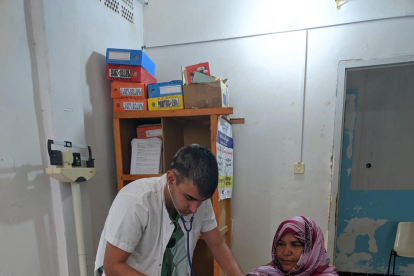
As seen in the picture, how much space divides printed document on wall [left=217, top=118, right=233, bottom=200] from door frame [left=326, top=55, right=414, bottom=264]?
2.68 feet

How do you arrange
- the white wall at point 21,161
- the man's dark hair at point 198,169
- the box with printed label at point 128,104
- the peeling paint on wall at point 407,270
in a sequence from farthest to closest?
the peeling paint on wall at point 407,270, the box with printed label at point 128,104, the white wall at point 21,161, the man's dark hair at point 198,169

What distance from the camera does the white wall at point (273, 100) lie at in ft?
5.19

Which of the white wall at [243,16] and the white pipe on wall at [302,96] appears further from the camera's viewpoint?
the white pipe on wall at [302,96]

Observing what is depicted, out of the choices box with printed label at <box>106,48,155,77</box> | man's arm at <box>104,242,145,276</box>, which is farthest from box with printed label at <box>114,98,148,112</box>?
man's arm at <box>104,242,145,276</box>

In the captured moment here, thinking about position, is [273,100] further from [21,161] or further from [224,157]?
[21,161]

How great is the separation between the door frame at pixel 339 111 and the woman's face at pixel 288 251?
69 centimetres

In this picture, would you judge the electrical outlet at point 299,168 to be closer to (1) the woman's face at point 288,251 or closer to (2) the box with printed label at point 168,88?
(1) the woman's face at point 288,251

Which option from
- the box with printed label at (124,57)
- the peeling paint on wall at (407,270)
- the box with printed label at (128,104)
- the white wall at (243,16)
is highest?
the white wall at (243,16)

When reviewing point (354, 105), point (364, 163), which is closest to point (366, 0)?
point (354, 105)

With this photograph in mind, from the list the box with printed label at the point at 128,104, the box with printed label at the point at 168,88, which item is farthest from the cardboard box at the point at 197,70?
the box with printed label at the point at 128,104

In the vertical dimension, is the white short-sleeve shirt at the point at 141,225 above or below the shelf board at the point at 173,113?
below

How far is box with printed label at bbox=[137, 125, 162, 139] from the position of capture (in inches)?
60.7

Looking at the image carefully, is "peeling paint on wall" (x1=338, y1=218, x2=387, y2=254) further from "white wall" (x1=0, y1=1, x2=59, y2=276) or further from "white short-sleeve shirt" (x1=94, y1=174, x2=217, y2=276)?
"white wall" (x1=0, y1=1, x2=59, y2=276)

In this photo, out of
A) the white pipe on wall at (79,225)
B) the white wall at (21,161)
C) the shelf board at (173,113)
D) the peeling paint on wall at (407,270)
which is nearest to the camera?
the white wall at (21,161)
